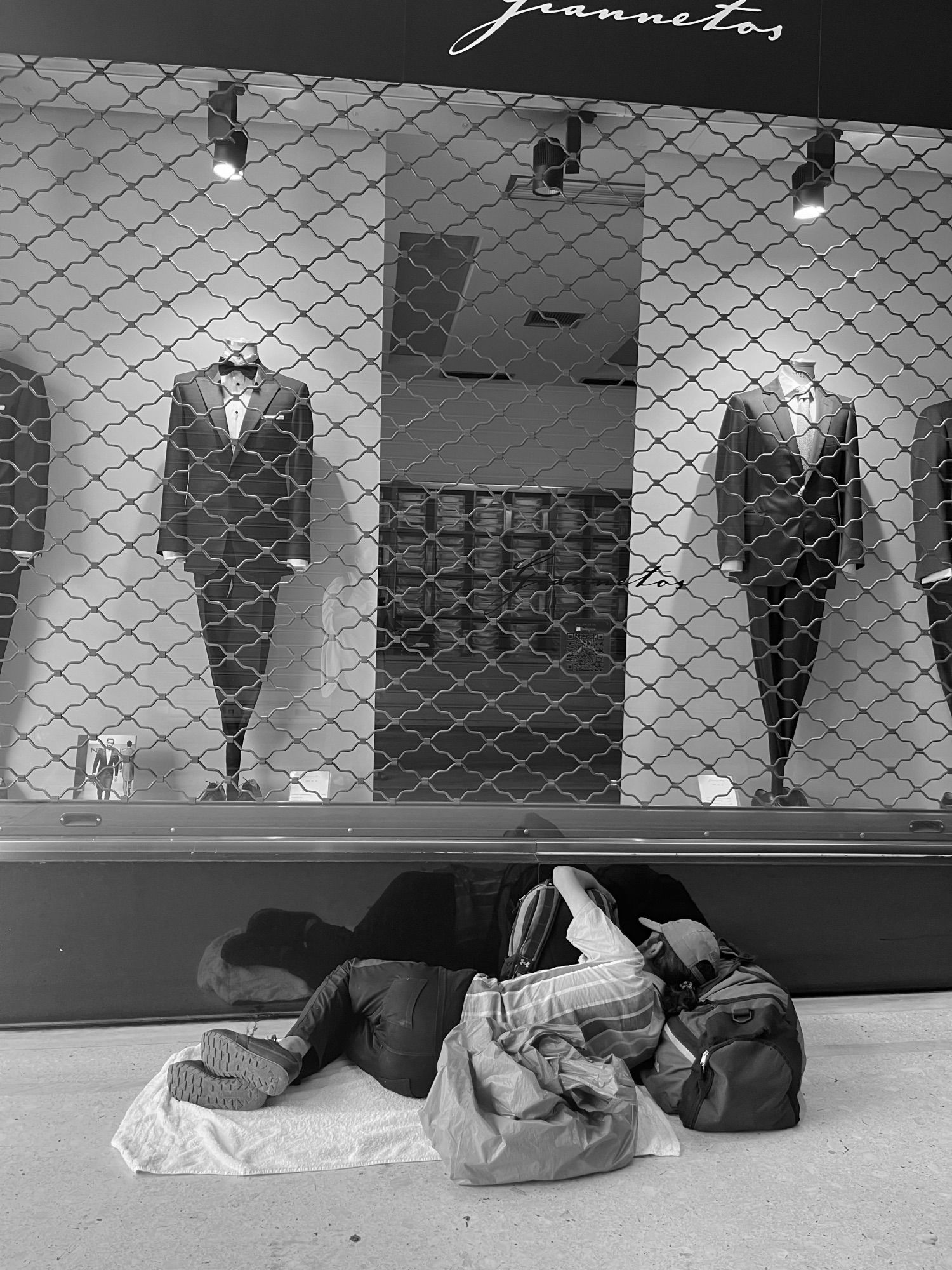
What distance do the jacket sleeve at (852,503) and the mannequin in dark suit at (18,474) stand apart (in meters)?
2.43

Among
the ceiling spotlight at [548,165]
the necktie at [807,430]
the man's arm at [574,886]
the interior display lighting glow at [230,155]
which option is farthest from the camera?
the necktie at [807,430]

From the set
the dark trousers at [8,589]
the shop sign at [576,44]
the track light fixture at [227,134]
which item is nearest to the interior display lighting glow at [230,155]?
the track light fixture at [227,134]

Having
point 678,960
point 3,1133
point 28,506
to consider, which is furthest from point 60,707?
point 678,960

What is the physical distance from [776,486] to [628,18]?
1371 mm

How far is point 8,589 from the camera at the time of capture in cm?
293

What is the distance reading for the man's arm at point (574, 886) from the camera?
2328 millimetres

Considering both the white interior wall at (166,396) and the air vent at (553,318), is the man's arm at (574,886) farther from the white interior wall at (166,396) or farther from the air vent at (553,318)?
the air vent at (553,318)

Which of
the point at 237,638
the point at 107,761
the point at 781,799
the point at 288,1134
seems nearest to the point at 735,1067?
the point at 288,1134

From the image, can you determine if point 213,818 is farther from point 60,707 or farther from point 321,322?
point 321,322

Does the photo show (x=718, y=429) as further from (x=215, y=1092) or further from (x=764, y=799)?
(x=215, y=1092)

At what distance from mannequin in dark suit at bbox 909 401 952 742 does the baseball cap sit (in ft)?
4.50

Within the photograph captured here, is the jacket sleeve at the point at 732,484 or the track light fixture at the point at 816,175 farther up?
the track light fixture at the point at 816,175

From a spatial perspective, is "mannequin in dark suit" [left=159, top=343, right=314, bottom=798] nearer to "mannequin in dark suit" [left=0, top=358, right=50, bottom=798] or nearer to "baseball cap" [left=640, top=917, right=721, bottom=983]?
"mannequin in dark suit" [left=0, top=358, right=50, bottom=798]

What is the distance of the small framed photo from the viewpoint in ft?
9.13
